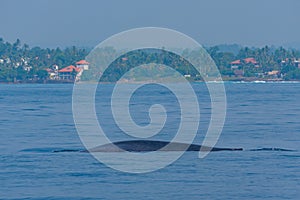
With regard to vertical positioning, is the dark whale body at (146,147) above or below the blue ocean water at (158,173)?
above

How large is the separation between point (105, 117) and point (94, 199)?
123 ft

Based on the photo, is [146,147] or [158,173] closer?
[158,173]

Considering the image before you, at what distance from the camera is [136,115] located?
2657 inches

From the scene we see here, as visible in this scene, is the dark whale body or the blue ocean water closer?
the blue ocean water

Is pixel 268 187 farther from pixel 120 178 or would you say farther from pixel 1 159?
pixel 1 159

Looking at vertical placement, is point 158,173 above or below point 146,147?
below

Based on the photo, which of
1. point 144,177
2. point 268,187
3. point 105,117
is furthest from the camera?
point 105,117

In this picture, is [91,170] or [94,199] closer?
[94,199]

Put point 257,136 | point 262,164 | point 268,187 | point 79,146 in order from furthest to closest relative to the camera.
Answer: point 257,136, point 79,146, point 262,164, point 268,187

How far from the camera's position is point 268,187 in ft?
97.2

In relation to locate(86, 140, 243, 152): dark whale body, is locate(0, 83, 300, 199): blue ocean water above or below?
below

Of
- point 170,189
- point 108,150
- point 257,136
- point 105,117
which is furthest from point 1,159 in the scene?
point 105,117

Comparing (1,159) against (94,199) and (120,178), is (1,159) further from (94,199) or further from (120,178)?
(94,199)

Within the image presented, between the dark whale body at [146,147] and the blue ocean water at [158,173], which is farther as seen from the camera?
the dark whale body at [146,147]
